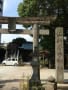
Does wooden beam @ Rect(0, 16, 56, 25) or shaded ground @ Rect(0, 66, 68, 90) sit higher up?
wooden beam @ Rect(0, 16, 56, 25)

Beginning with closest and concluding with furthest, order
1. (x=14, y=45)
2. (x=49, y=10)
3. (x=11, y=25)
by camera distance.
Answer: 1. (x=11, y=25)
2. (x=49, y=10)
3. (x=14, y=45)

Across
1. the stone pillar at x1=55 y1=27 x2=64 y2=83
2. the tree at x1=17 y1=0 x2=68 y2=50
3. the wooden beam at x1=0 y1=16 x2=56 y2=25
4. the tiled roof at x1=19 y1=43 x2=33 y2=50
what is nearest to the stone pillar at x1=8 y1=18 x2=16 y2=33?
the wooden beam at x1=0 y1=16 x2=56 y2=25

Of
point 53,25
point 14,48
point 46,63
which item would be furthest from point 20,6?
point 14,48

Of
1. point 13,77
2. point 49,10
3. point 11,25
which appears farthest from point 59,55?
point 49,10

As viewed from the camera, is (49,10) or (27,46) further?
(27,46)

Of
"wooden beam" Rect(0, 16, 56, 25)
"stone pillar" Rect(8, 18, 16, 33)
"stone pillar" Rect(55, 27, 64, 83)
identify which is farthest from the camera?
"stone pillar" Rect(8, 18, 16, 33)

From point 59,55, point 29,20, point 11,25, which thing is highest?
point 29,20

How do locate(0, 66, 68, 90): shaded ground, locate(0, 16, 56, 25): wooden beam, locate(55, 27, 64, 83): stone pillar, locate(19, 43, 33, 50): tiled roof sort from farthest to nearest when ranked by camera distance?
locate(19, 43, 33, 50): tiled roof, locate(0, 16, 56, 25): wooden beam, locate(55, 27, 64, 83): stone pillar, locate(0, 66, 68, 90): shaded ground

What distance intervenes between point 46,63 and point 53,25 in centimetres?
1003

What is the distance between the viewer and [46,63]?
41.7 metres

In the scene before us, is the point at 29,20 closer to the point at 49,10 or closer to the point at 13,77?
the point at 13,77

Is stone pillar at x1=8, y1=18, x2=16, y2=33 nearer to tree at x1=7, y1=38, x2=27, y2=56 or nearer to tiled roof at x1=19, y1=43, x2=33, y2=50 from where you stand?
tree at x1=7, y1=38, x2=27, y2=56

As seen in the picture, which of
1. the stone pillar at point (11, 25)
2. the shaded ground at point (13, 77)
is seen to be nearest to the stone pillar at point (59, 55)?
the shaded ground at point (13, 77)

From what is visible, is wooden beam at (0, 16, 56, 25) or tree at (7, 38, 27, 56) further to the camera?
tree at (7, 38, 27, 56)
